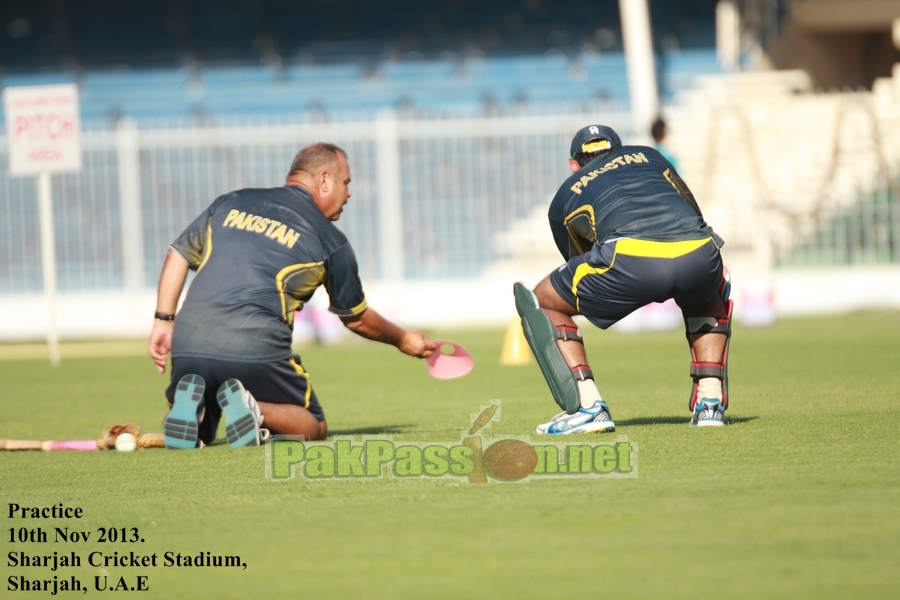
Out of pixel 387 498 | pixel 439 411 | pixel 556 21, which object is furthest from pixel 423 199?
pixel 387 498

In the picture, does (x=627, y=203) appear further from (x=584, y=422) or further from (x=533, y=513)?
(x=533, y=513)

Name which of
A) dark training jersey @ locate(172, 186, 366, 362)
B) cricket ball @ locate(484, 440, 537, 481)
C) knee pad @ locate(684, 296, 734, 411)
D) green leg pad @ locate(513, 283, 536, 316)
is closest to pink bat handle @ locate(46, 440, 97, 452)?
dark training jersey @ locate(172, 186, 366, 362)

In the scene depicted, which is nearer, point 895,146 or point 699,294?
point 699,294

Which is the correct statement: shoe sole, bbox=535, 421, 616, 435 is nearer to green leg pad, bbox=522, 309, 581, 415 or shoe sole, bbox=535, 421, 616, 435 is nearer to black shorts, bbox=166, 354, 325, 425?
green leg pad, bbox=522, 309, 581, 415

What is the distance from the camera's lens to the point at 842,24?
2336cm

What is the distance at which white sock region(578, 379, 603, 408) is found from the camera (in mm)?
5410

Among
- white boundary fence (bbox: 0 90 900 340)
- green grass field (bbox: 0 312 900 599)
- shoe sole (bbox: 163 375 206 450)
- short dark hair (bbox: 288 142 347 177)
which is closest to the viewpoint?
green grass field (bbox: 0 312 900 599)

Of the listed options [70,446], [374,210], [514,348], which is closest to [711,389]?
[70,446]

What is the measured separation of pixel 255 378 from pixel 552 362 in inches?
50.6

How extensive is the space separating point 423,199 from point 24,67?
1132cm

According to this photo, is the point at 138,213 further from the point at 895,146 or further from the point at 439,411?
the point at 439,411

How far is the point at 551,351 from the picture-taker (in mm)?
5234

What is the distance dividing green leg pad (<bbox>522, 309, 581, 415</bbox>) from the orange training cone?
15.5ft

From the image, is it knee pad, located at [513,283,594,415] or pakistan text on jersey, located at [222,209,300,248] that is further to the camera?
pakistan text on jersey, located at [222,209,300,248]
